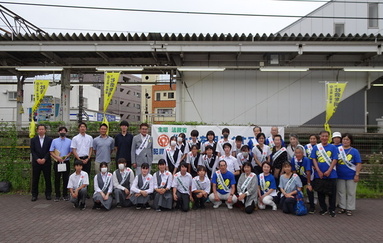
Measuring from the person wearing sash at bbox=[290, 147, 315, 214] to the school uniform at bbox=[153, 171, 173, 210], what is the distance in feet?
9.17

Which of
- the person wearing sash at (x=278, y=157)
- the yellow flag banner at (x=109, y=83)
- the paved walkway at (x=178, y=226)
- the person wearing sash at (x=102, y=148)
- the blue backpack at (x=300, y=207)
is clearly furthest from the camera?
the yellow flag banner at (x=109, y=83)

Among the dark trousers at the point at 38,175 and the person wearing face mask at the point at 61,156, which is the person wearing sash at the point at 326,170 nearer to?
the person wearing face mask at the point at 61,156

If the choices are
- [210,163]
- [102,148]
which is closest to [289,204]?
[210,163]

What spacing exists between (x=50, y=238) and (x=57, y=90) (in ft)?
88.1

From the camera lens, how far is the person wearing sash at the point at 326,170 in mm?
6324

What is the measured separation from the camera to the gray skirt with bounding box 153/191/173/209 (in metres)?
6.65

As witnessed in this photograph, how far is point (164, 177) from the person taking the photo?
6852 millimetres

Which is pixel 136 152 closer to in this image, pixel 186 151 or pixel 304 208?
pixel 186 151

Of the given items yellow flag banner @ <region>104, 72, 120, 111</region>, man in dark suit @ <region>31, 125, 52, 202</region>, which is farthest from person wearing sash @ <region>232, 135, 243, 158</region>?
man in dark suit @ <region>31, 125, 52, 202</region>

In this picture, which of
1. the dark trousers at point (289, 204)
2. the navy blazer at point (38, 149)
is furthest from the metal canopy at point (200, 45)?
the dark trousers at point (289, 204)

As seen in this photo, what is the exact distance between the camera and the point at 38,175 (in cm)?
766

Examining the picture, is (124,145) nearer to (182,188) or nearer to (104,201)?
(104,201)

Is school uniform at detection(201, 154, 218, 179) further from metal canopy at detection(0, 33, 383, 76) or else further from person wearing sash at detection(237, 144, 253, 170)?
metal canopy at detection(0, 33, 383, 76)

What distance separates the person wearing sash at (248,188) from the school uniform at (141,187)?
197 cm
